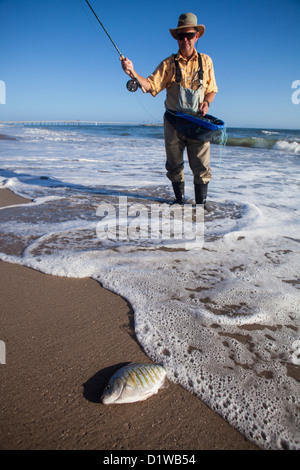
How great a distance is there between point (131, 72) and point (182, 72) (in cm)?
68

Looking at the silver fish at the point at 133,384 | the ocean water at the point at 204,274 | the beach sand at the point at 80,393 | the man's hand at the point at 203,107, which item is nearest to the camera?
the beach sand at the point at 80,393

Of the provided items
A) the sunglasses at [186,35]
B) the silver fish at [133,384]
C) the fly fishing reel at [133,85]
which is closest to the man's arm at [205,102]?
the sunglasses at [186,35]

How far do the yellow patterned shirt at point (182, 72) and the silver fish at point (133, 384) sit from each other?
3.42 metres

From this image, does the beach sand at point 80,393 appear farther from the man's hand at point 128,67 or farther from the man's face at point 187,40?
the man's face at point 187,40

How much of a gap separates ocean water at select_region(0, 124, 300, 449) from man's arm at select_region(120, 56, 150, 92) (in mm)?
1663

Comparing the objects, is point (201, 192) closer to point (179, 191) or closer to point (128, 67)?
point (179, 191)

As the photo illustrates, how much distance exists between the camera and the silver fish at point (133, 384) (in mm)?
1200

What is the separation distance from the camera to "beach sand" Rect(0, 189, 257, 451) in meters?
1.09

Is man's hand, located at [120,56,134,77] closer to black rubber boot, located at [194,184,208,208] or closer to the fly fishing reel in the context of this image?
the fly fishing reel

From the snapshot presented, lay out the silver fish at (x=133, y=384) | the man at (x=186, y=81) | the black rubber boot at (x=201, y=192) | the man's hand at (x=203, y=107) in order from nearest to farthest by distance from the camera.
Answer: the silver fish at (x=133, y=384), the man at (x=186, y=81), the man's hand at (x=203, y=107), the black rubber boot at (x=201, y=192)

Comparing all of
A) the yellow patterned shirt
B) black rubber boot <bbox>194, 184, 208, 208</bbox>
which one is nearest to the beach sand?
black rubber boot <bbox>194, 184, 208, 208</bbox>

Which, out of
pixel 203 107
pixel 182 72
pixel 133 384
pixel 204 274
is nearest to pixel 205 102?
pixel 203 107

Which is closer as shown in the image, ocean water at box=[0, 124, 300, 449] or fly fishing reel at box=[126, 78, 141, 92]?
ocean water at box=[0, 124, 300, 449]
